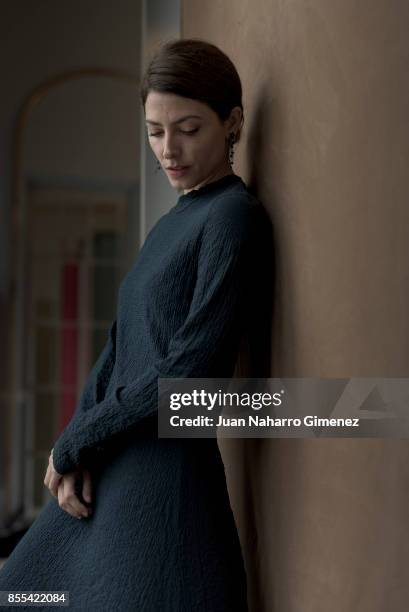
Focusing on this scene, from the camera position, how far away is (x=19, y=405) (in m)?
5.80

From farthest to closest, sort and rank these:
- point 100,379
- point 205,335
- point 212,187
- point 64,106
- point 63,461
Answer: point 64,106
point 100,379
point 212,187
point 63,461
point 205,335

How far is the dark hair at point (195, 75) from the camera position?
1343mm

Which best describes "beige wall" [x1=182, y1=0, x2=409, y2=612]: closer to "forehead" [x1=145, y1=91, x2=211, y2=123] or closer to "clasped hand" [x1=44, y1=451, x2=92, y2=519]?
"forehead" [x1=145, y1=91, x2=211, y2=123]

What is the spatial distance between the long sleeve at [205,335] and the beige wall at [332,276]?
75 millimetres

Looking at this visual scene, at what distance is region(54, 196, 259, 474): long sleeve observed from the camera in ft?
3.88

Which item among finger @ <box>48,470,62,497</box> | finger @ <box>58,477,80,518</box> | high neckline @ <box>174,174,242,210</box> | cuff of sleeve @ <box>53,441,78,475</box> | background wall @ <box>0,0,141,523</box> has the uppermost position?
background wall @ <box>0,0,141,523</box>

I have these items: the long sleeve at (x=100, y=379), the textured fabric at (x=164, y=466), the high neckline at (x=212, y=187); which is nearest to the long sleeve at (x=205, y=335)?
the textured fabric at (x=164, y=466)

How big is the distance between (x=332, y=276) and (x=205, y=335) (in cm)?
22

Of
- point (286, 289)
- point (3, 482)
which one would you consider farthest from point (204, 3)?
point (3, 482)

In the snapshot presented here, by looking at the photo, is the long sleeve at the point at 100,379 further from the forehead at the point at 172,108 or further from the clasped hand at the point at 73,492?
the forehead at the point at 172,108

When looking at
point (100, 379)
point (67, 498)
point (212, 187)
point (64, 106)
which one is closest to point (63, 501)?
point (67, 498)

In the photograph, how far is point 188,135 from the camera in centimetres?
137

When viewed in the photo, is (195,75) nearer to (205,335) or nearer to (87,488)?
(205,335)

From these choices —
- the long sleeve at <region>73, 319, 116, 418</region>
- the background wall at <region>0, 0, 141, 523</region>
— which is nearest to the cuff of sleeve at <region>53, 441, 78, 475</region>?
the long sleeve at <region>73, 319, 116, 418</region>
